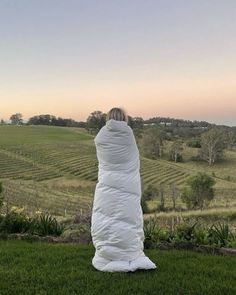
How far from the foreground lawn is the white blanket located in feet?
0.59

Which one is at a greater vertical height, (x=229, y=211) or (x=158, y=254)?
(x=158, y=254)

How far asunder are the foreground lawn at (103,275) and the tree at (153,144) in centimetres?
9338

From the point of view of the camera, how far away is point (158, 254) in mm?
7000

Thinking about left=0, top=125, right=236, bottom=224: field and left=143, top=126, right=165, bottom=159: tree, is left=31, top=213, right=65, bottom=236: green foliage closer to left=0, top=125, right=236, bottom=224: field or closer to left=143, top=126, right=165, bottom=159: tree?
left=0, top=125, right=236, bottom=224: field

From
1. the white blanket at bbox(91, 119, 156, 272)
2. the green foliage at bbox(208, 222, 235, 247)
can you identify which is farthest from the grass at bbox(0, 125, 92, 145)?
the white blanket at bbox(91, 119, 156, 272)

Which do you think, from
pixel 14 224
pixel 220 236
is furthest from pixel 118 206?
pixel 14 224

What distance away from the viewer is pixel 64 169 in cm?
7662

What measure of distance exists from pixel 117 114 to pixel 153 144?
96.9 metres

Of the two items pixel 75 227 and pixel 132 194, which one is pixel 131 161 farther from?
pixel 75 227

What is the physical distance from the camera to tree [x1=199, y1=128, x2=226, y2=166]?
101 metres

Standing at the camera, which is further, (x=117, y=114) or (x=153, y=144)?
(x=153, y=144)

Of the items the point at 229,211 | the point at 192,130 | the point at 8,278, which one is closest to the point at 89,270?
the point at 8,278

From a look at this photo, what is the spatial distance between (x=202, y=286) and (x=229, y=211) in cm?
2127

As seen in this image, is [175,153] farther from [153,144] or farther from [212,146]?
[212,146]
